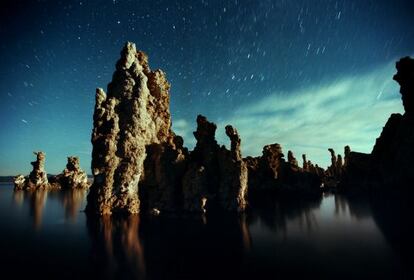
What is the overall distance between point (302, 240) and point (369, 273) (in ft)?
44.2

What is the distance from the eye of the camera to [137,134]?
63.0m

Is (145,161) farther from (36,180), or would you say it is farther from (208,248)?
(36,180)

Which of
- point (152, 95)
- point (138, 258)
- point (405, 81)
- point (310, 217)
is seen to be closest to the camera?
point (138, 258)

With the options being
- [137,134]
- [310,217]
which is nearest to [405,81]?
[310,217]

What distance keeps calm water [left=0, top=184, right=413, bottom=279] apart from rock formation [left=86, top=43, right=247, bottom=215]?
824 cm

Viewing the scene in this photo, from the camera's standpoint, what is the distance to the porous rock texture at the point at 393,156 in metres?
97.9

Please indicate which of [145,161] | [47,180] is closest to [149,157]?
[145,161]

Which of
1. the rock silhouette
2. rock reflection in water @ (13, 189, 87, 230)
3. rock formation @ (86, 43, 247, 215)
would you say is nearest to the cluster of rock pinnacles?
rock formation @ (86, 43, 247, 215)

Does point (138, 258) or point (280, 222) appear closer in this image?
point (138, 258)

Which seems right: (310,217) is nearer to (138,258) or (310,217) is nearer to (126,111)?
(138,258)

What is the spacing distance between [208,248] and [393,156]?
104m

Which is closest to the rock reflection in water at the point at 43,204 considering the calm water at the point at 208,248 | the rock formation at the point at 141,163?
the calm water at the point at 208,248

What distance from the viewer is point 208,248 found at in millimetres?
32625

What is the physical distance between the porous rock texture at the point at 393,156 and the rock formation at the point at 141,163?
70903mm
